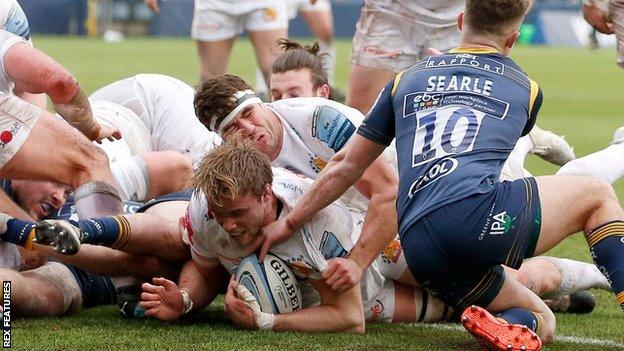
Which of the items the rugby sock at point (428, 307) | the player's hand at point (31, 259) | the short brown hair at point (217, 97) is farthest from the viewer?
the player's hand at point (31, 259)

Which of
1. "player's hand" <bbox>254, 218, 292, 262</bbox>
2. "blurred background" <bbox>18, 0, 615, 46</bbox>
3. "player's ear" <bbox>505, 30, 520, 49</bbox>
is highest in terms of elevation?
"player's ear" <bbox>505, 30, 520, 49</bbox>

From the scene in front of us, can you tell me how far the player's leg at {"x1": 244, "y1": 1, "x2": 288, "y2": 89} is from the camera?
31.8ft

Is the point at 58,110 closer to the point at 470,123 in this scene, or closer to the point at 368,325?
the point at 368,325

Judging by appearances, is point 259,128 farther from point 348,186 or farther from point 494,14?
point 494,14

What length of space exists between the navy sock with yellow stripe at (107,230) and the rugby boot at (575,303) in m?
1.82

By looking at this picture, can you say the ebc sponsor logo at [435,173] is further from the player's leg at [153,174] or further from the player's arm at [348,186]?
the player's leg at [153,174]

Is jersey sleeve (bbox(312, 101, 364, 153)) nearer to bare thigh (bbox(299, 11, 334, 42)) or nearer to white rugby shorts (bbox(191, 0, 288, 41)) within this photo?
white rugby shorts (bbox(191, 0, 288, 41))

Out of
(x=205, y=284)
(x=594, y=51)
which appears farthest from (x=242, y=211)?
(x=594, y=51)

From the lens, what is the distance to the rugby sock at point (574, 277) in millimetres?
5371

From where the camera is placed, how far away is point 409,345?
180 inches

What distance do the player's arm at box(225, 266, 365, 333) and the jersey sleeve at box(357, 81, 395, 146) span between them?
0.58 metres

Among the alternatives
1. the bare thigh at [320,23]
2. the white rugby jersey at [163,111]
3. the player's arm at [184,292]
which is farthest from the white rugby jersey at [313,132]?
the bare thigh at [320,23]

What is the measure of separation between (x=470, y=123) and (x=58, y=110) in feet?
6.57

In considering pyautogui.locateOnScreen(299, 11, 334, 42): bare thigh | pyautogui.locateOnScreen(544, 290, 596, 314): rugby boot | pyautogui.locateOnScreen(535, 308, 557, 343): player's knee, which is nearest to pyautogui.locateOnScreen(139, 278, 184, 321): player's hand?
pyautogui.locateOnScreen(535, 308, 557, 343): player's knee
